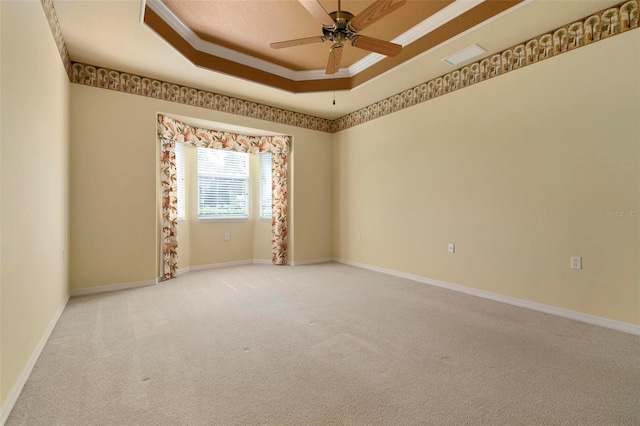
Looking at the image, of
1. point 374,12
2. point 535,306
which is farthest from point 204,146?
point 535,306

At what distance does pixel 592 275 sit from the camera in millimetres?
2785

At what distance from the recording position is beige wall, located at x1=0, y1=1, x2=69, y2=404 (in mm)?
1630

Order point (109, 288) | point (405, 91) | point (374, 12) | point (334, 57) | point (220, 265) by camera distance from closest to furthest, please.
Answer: point (374, 12) → point (334, 57) → point (109, 288) → point (405, 91) → point (220, 265)

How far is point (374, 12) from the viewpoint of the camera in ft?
7.42

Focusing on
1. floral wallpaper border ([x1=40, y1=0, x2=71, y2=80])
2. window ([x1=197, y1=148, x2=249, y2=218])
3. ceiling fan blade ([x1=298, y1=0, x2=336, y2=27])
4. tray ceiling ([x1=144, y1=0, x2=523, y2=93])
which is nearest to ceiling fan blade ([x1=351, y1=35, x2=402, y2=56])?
ceiling fan blade ([x1=298, y1=0, x2=336, y2=27])

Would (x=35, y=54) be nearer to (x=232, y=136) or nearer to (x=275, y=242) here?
(x=232, y=136)

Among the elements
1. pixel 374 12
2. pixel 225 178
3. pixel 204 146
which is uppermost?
pixel 374 12

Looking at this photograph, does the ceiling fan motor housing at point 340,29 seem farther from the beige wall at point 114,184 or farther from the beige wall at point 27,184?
the beige wall at point 114,184

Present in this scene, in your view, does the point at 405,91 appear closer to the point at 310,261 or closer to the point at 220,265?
the point at 310,261

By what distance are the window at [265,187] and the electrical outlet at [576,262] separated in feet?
14.6

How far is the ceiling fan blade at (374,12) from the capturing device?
215 cm

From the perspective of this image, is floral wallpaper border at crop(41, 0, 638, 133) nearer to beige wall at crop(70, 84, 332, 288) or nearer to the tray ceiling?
beige wall at crop(70, 84, 332, 288)

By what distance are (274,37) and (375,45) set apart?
142cm

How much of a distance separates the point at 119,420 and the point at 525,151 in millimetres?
4041
